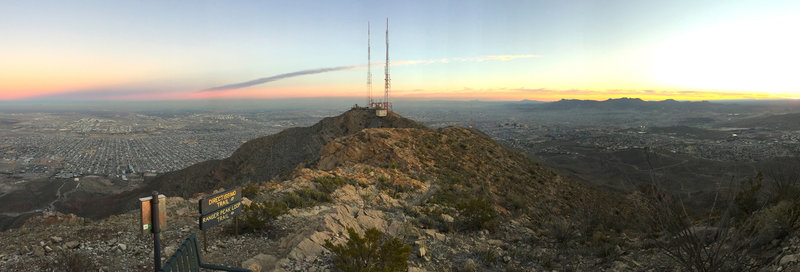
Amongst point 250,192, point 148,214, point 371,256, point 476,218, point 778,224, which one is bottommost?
point 476,218

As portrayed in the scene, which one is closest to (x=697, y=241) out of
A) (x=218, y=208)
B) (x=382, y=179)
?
(x=218, y=208)

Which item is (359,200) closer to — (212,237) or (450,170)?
(212,237)

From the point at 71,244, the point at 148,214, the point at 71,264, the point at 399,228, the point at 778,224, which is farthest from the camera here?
the point at 399,228

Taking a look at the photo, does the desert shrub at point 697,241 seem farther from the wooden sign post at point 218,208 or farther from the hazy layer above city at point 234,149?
the wooden sign post at point 218,208

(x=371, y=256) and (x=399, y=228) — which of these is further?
(x=399, y=228)

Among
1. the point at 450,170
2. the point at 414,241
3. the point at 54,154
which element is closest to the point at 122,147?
the point at 54,154

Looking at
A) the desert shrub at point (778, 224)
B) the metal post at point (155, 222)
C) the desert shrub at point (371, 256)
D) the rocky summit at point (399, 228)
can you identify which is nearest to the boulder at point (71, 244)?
the rocky summit at point (399, 228)

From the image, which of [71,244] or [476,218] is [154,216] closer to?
[71,244]

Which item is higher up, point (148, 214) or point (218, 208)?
point (148, 214)
